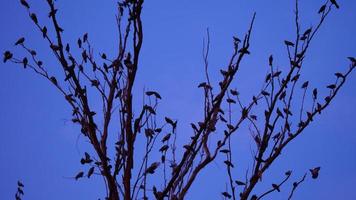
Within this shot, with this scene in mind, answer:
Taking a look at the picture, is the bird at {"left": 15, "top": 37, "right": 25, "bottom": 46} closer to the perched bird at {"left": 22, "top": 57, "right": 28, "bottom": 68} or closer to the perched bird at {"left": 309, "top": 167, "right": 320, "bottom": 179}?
the perched bird at {"left": 22, "top": 57, "right": 28, "bottom": 68}

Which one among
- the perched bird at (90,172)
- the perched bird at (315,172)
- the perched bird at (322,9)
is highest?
the perched bird at (322,9)

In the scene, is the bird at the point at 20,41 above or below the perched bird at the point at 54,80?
above

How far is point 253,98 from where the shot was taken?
3115mm

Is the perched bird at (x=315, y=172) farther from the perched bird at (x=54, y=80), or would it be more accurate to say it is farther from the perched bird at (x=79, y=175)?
the perched bird at (x=54, y=80)

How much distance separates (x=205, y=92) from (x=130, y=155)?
A: 86cm

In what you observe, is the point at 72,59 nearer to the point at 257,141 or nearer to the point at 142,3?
the point at 142,3

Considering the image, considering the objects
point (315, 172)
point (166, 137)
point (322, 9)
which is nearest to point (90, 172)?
point (166, 137)

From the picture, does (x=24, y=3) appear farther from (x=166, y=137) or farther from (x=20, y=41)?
(x=166, y=137)

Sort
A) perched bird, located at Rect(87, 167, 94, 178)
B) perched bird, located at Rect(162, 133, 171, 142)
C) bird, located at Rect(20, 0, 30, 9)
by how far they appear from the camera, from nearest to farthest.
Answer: perched bird, located at Rect(87, 167, 94, 178) < perched bird, located at Rect(162, 133, 171, 142) < bird, located at Rect(20, 0, 30, 9)

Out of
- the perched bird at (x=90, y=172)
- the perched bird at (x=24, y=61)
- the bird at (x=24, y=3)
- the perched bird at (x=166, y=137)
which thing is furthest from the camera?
the perched bird at (x=24, y=61)

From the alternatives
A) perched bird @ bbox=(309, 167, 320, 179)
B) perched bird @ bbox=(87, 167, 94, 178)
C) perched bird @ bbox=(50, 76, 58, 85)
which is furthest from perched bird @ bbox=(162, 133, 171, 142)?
perched bird @ bbox=(309, 167, 320, 179)

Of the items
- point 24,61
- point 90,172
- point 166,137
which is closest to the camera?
point 90,172

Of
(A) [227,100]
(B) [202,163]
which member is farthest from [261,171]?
(A) [227,100]

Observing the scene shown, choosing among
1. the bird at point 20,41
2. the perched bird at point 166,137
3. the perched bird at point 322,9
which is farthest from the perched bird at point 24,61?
the perched bird at point 322,9
